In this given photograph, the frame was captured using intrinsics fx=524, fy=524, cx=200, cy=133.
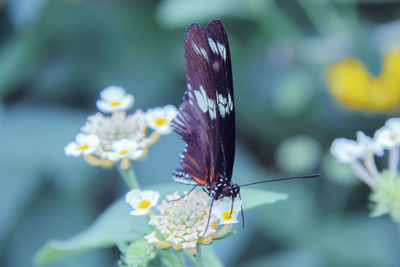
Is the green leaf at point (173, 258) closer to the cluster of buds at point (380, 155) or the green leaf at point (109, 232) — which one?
the green leaf at point (109, 232)

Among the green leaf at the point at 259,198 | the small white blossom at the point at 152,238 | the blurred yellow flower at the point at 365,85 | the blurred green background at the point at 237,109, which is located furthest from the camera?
the blurred yellow flower at the point at 365,85

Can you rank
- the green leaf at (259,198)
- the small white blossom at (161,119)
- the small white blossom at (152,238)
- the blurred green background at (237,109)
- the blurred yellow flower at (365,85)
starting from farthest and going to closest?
1. the blurred yellow flower at (365,85)
2. the blurred green background at (237,109)
3. the small white blossom at (161,119)
4. the green leaf at (259,198)
5. the small white blossom at (152,238)

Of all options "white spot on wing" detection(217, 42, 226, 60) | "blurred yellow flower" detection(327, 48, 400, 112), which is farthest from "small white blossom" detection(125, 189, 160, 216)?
"blurred yellow flower" detection(327, 48, 400, 112)

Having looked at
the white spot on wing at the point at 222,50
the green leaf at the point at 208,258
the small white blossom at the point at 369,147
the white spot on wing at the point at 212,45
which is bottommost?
the green leaf at the point at 208,258

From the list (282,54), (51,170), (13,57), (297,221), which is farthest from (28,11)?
(297,221)

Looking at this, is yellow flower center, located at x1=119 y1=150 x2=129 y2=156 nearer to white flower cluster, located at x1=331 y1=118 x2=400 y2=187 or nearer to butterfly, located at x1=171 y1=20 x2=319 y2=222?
butterfly, located at x1=171 y1=20 x2=319 y2=222

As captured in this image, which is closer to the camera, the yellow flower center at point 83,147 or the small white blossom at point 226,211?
the small white blossom at point 226,211

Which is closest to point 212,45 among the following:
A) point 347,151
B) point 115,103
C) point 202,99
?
point 202,99

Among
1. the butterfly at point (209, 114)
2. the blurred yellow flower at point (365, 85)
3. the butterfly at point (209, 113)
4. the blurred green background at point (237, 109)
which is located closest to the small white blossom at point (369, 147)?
the butterfly at point (209, 114)

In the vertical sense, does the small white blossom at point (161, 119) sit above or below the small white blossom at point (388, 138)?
above
